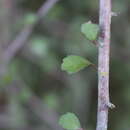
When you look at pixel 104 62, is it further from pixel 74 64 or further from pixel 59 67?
pixel 59 67

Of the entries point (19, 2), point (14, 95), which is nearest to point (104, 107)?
point (14, 95)

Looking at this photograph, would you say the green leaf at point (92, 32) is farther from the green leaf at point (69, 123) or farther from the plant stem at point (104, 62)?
the green leaf at point (69, 123)

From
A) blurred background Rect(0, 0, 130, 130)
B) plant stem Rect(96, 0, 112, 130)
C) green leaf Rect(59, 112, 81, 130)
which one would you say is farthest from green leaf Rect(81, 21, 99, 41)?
blurred background Rect(0, 0, 130, 130)

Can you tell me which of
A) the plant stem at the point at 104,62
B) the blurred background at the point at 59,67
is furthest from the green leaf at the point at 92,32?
the blurred background at the point at 59,67

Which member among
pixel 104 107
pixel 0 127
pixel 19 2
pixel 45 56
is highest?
pixel 19 2

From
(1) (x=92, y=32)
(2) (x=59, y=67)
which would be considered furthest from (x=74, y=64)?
(2) (x=59, y=67)

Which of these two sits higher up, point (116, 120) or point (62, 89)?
point (62, 89)

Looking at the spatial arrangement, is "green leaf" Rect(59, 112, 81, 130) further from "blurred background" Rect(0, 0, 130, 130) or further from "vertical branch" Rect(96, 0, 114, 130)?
"blurred background" Rect(0, 0, 130, 130)

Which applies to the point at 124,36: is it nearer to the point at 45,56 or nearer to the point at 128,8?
the point at 128,8
